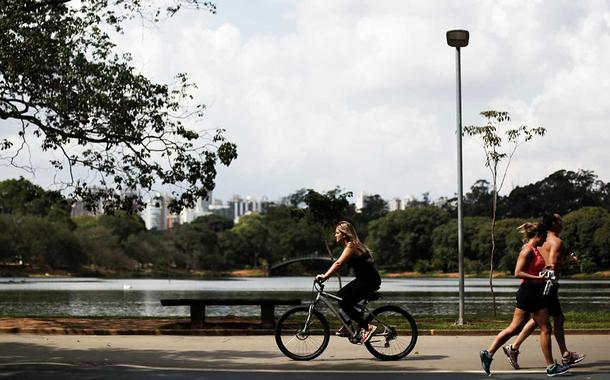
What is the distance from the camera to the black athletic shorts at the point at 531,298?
1261cm

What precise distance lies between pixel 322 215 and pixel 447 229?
84545 millimetres

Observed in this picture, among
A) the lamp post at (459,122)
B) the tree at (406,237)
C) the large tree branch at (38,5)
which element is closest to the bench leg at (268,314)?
the lamp post at (459,122)

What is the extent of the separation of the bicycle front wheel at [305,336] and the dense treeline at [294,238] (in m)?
82.4

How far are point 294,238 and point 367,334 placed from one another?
128518 mm

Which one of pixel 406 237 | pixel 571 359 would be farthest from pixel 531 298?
pixel 406 237

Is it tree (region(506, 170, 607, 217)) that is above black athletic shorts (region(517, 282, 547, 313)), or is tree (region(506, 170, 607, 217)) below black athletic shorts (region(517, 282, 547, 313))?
above

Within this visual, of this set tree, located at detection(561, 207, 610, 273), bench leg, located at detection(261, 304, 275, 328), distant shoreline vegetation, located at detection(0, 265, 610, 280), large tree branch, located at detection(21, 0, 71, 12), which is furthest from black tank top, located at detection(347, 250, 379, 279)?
distant shoreline vegetation, located at detection(0, 265, 610, 280)

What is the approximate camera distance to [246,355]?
1454 cm

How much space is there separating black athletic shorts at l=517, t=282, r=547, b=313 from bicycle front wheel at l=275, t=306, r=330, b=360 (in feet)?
8.65

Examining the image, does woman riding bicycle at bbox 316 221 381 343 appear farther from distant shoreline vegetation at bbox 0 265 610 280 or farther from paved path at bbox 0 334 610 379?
distant shoreline vegetation at bbox 0 265 610 280

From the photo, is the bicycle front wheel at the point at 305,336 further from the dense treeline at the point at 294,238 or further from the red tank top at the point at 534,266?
the dense treeline at the point at 294,238

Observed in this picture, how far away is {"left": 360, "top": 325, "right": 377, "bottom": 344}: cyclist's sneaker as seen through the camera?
1370 centimetres

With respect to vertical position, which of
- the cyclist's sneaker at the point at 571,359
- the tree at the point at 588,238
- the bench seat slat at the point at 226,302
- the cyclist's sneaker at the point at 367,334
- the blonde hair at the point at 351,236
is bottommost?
the cyclist's sneaker at the point at 571,359

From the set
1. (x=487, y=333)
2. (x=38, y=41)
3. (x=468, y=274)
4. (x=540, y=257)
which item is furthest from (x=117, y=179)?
(x=468, y=274)
